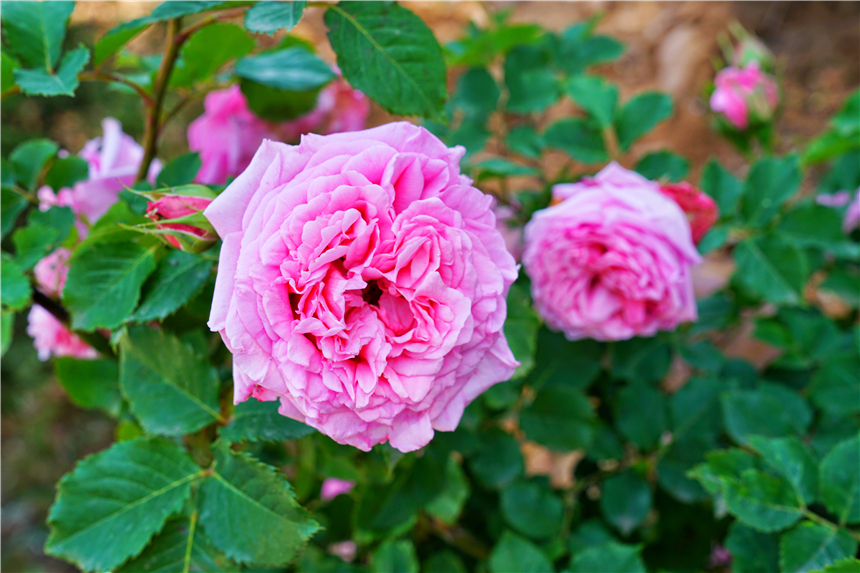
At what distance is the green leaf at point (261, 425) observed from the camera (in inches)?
14.8

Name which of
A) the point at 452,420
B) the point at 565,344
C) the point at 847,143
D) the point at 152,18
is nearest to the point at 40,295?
the point at 152,18

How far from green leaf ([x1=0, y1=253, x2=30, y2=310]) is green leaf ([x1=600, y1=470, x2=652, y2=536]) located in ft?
1.73

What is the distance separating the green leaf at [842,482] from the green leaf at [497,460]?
0.25m

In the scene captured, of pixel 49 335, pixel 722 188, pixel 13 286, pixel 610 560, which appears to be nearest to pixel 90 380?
pixel 49 335

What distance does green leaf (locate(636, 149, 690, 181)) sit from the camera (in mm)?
622

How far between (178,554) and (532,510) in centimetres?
32

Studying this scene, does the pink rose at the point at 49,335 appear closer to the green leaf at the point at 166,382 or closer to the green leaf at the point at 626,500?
the green leaf at the point at 166,382

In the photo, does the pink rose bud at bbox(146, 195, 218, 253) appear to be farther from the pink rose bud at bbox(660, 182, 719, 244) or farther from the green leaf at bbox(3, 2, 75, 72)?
the pink rose bud at bbox(660, 182, 719, 244)

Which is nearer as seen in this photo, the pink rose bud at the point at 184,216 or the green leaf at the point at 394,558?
the pink rose bud at the point at 184,216

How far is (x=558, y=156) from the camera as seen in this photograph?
5.83ft

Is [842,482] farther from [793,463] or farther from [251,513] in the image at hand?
[251,513]

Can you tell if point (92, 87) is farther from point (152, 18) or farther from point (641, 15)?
point (152, 18)

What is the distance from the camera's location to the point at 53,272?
0.49m

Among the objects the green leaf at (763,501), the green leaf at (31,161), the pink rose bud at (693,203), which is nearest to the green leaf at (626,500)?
the green leaf at (763,501)
